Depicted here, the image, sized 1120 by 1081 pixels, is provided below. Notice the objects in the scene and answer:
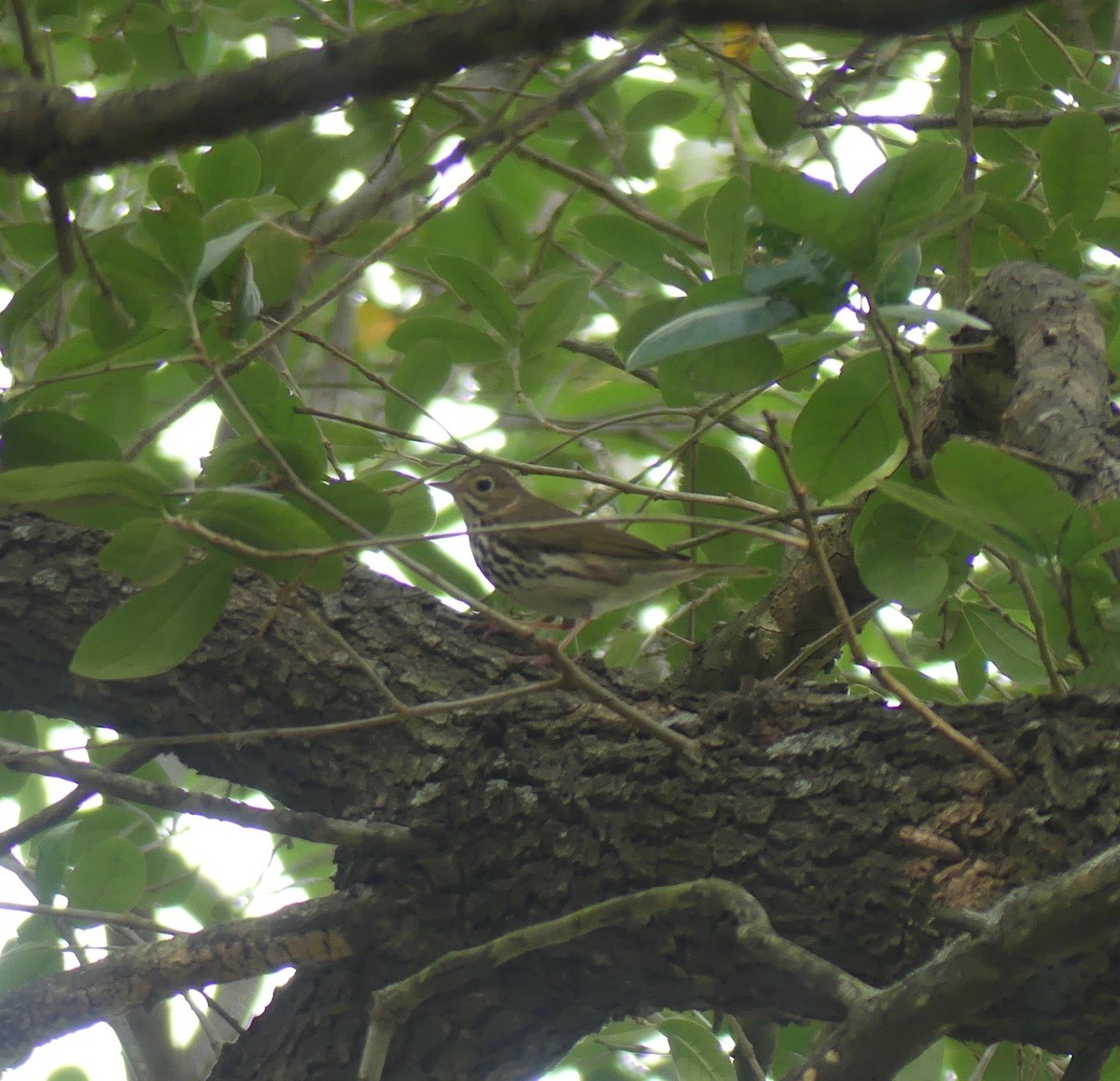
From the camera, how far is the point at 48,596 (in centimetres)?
229

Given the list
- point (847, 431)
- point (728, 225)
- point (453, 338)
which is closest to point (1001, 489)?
point (847, 431)

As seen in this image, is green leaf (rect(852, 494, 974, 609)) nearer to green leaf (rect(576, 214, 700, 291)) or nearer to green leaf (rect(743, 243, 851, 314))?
green leaf (rect(743, 243, 851, 314))

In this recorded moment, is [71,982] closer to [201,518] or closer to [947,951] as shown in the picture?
[201,518]

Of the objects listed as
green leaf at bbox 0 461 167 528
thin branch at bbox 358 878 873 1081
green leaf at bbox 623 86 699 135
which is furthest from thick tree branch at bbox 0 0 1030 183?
green leaf at bbox 623 86 699 135

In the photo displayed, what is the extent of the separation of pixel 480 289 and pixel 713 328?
2.81 ft

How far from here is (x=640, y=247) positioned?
2.33 metres

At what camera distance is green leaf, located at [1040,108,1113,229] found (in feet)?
6.51

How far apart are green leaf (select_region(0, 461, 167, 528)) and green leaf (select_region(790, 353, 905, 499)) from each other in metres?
0.92

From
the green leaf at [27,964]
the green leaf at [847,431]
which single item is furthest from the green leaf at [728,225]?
the green leaf at [27,964]

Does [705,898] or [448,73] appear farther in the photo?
[705,898]

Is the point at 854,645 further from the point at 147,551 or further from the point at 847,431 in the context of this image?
the point at 147,551

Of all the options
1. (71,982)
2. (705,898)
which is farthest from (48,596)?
(705,898)

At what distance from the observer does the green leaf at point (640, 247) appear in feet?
7.54

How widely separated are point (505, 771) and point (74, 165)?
147 centimetres
